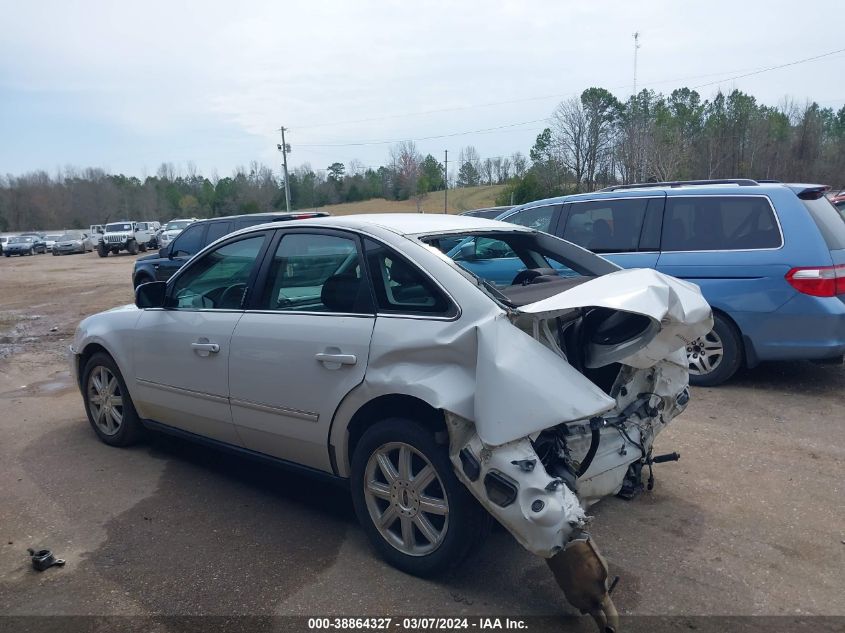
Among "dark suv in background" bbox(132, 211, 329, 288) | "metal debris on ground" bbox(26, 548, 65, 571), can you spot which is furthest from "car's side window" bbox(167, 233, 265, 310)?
"dark suv in background" bbox(132, 211, 329, 288)

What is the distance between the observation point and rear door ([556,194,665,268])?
22.9 feet

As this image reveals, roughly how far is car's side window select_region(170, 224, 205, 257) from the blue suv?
7.78 m

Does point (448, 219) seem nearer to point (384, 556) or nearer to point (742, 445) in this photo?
point (384, 556)

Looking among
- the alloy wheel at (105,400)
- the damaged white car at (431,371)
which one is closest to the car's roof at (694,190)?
A: the damaged white car at (431,371)

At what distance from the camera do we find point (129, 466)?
5047mm

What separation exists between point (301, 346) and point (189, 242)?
31.4 feet

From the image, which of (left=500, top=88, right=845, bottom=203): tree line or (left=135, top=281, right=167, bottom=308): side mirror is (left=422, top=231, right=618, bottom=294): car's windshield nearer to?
(left=135, top=281, right=167, bottom=308): side mirror

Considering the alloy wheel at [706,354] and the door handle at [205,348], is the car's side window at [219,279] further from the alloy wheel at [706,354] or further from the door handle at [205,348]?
the alloy wheel at [706,354]

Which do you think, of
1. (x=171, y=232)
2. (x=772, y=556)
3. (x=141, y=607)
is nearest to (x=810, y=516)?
(x=772, y=556)

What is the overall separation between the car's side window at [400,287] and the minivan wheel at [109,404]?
8.44 ft

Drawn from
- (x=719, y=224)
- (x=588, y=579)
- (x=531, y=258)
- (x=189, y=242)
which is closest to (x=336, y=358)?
(x=588, y=579)

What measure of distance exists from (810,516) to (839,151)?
4206cm

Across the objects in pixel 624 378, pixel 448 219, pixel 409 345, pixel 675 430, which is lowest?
pixel 675 430

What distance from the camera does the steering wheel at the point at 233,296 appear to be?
14.3 ft
